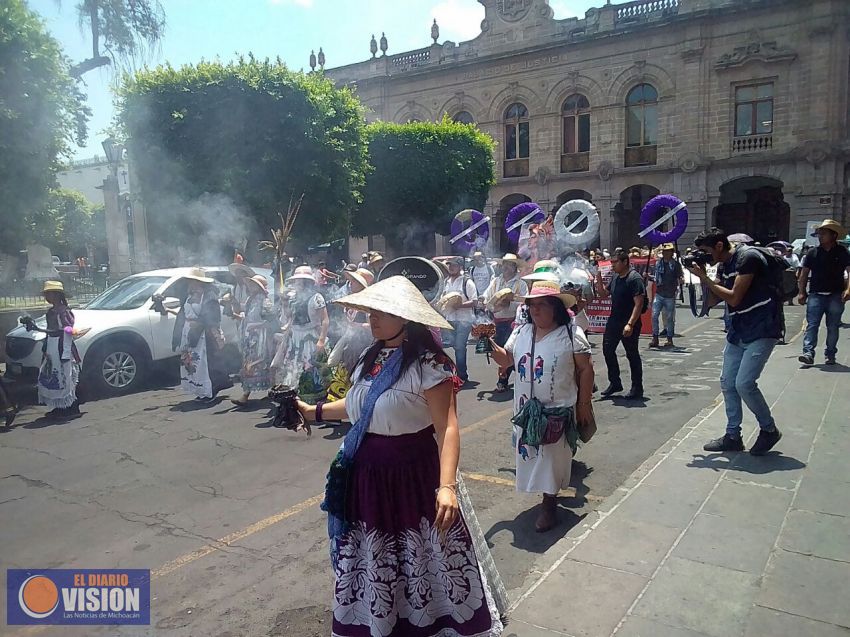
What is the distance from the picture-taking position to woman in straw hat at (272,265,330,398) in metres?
7.41

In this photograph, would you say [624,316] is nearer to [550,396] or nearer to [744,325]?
[744,325]

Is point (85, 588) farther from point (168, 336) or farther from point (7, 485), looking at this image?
point (168, 336)

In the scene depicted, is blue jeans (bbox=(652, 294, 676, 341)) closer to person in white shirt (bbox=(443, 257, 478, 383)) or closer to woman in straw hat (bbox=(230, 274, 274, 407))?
person in white shirt (bbox=(443, 257, 478, 383))

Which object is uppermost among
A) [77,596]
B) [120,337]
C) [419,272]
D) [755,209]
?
[755,209]

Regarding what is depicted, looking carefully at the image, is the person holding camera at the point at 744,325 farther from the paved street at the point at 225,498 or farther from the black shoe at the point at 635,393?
the black shoe at the point at 635,393

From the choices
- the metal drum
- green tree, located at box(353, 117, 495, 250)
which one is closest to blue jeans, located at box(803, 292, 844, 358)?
the metal drum

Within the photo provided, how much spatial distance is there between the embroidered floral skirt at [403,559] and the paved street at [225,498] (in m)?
0.46

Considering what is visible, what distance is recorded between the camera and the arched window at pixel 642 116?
26.4 metres

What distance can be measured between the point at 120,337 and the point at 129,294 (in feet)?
3.13

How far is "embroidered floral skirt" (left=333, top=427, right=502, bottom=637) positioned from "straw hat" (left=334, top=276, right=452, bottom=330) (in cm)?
49

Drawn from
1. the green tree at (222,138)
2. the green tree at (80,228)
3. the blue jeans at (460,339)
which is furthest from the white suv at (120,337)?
the green tree at (80,228)

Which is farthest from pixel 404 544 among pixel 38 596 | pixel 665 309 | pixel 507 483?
pixel 665 309

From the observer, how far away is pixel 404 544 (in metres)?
2.63

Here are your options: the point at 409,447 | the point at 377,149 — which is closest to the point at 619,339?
the point at 409,447
